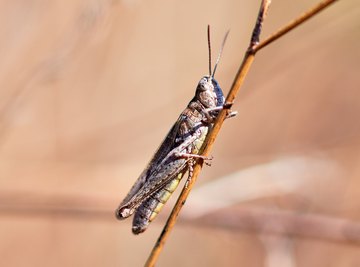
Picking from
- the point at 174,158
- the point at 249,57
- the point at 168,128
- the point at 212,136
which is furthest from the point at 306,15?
the point at 168,128

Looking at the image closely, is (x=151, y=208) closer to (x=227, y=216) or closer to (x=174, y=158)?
(x=174, y=158)

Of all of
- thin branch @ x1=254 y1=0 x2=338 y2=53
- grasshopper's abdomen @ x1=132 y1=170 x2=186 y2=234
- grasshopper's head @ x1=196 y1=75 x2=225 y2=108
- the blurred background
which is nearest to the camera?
thin branch @ x1=254 y1=0 x2=338 y2=53

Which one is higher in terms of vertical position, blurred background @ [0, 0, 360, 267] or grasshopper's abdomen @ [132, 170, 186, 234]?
blurred background @ [0, 0, 360, 267]

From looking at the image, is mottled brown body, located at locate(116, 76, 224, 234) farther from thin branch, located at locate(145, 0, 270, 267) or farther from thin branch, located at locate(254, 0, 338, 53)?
thin branch, located at locate(254, 0, 338, 53)

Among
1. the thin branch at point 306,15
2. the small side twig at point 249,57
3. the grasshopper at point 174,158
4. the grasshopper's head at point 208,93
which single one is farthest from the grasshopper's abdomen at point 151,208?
the thin branch at point 306,15

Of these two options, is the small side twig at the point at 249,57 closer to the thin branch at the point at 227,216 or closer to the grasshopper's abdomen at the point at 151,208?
the grasshopper's abdomen at the point at 151,208

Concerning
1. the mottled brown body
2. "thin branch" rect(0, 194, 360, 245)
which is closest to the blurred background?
"thin branch" rect(0, 194, 360, 245)

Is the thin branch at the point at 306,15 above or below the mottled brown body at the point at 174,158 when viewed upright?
below
